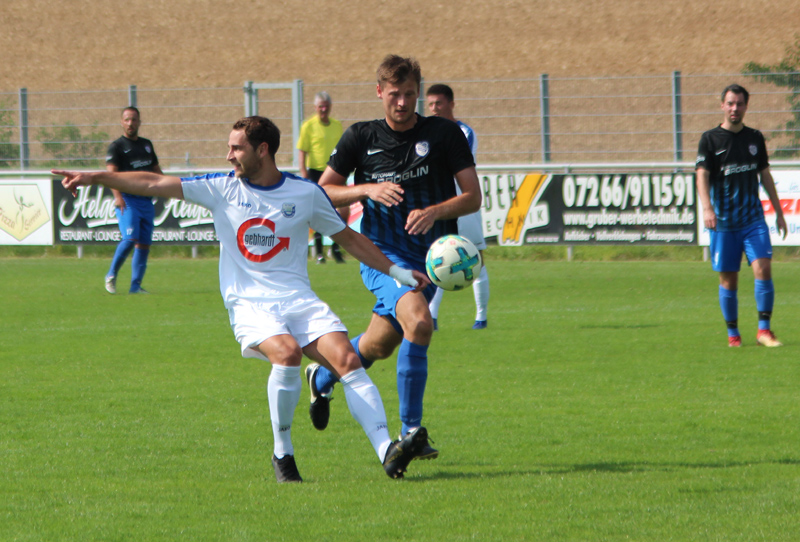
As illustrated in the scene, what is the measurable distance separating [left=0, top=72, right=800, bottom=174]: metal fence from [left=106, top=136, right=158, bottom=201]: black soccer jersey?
385 centimetres

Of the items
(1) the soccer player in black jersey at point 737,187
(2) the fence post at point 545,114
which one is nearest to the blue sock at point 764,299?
(1) the soccer player in black jersey at point 737,187

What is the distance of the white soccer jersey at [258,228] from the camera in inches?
202

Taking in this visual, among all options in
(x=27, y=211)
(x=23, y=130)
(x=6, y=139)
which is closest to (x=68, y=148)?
(x=6, y=139)

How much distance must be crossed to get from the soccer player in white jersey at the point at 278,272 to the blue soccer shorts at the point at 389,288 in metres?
0.30

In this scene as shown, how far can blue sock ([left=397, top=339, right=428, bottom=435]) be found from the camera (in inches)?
212

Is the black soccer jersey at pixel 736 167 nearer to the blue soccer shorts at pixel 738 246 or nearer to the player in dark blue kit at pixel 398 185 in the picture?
the blue soccer shorts at pixel 738 246

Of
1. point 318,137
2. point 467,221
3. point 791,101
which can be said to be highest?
point 791,101

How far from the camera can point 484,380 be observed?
25.2 feet

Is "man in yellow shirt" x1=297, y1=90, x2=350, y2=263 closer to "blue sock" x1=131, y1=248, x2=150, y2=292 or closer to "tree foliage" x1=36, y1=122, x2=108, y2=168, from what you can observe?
"blue sock" x1=131, y1=248, x2=150, y2=292

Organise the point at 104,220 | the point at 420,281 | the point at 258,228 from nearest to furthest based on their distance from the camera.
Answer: the point at 258,228 → the point at 420,281 → the point at 104,220

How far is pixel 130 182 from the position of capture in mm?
5000

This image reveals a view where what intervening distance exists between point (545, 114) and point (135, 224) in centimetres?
770

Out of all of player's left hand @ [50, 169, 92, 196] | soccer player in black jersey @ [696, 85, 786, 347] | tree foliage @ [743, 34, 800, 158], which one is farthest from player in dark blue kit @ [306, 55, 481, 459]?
tree foliage @ [743, 34, 800, 158]

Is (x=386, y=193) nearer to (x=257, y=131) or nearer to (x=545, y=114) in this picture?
(x=257, y=131)
